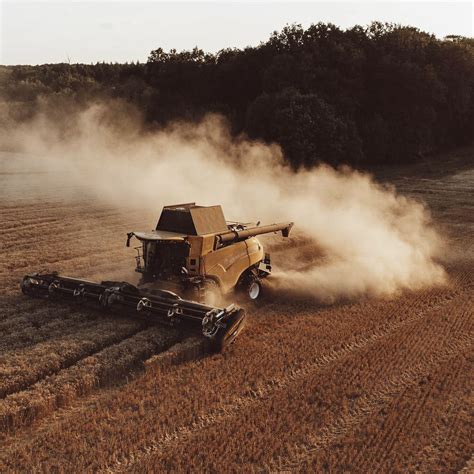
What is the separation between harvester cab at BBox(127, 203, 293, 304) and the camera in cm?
956

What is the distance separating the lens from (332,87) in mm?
37906

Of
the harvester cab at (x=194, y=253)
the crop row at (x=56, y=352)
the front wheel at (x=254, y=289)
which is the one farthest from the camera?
the front wheel at (x=254, y=289)

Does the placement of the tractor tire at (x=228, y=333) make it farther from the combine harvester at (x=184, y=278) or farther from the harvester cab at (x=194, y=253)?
the harvester cab at (x=194, y=253)

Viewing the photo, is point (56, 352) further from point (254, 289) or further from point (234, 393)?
point (254, 289)

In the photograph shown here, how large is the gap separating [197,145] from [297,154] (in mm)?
6405

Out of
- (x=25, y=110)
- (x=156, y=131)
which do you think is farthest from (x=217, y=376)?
(x=25, y=110)

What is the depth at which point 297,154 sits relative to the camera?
103 feet

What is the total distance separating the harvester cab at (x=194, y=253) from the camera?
376 inches

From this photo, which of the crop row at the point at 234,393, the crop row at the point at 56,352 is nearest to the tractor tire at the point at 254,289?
the crop row at the point at 234,393

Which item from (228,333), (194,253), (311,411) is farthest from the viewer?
(194,253)

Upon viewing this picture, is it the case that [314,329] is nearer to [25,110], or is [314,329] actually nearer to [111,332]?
[111,332]

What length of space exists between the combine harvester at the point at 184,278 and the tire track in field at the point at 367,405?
2590mm

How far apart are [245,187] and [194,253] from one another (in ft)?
47.7

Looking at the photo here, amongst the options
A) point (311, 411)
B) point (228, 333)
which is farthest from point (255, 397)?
point (228, 333)
